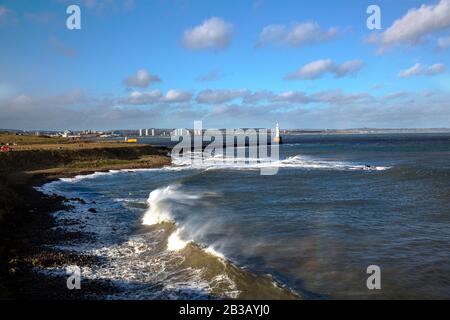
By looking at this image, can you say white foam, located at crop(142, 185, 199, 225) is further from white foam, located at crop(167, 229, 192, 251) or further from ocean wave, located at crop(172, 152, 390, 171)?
ocean wave, located at crop(172, 152, 390, 171)

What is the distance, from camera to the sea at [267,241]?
12.2 m

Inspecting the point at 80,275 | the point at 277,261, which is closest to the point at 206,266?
the point at 277,261

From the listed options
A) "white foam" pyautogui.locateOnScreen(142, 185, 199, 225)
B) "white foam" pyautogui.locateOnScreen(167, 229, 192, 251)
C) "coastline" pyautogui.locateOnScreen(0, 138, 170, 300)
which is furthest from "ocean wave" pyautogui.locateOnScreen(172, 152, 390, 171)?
"white foam" pyautogui.locateOnScreen(167, 229, 192, 251)

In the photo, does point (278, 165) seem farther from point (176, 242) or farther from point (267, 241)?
point (176, 242)

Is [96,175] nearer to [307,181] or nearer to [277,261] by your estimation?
[307,181]

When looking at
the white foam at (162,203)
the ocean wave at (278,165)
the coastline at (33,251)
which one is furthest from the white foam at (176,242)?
the ocean wave at (278,165)

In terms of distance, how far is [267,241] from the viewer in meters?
17.1

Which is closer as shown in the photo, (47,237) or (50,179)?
(47,237)

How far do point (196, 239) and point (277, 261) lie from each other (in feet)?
14.7

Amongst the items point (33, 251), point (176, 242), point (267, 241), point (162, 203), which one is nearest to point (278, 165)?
point (162, 203)

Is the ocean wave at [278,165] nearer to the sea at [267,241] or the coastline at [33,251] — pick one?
the sea at [267,241]

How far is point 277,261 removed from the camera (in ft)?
47.4

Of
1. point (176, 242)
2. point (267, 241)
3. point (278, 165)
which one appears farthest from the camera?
point (278, 165)

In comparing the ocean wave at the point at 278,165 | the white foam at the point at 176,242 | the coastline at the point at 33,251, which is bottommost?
the white foam at the point at 176,242
